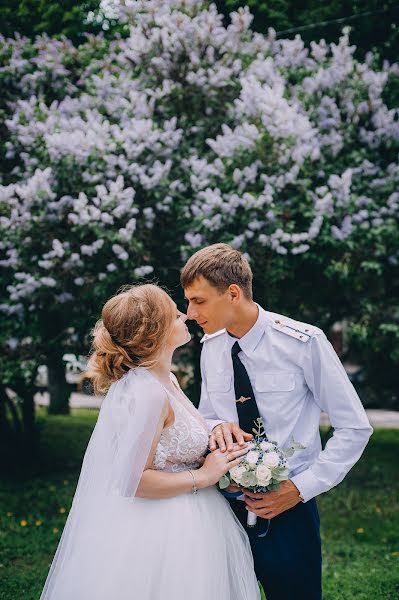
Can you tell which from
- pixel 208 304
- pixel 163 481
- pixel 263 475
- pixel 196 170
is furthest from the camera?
pixel 196 170

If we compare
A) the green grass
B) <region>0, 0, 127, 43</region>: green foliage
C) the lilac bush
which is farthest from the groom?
<region>0, 0, 127, 43</region>: green foliage

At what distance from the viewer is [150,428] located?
256 cm

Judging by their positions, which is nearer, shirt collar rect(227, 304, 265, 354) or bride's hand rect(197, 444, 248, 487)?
bride's hand rect(197, 444, 248, 487)

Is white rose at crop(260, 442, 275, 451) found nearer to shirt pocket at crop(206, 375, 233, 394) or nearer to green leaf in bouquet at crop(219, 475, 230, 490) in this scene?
green leaf in bouquet at crop(219, 475, 230, 490)

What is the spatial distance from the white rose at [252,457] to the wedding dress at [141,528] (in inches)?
9.9

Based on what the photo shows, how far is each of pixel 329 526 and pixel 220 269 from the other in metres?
4.60

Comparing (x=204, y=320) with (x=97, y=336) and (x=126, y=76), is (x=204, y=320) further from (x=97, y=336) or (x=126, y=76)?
(x=126, y=76)

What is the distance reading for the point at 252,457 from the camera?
2576 mm

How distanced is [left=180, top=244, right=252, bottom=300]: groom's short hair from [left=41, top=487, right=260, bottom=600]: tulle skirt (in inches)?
35.1

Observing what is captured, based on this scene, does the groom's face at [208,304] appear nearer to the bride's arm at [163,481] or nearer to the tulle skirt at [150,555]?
the bride's arm at [163,481]

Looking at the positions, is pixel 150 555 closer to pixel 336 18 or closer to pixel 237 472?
pixel 237 472

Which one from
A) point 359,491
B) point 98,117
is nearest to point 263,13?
point 98,117

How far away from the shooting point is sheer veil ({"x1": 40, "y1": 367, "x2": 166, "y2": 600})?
254 cm

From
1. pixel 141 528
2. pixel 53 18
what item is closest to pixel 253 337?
pixel 141 528
